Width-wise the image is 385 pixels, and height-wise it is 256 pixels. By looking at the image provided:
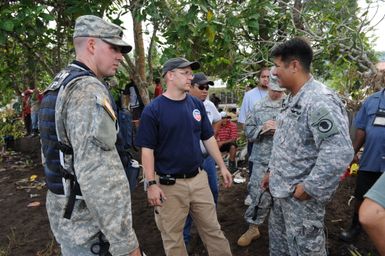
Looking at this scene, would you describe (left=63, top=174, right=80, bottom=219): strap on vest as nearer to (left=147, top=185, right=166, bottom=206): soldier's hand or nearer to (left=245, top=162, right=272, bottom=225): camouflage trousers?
(left=147, top=185, right=166, bottom=206): soldier's hand

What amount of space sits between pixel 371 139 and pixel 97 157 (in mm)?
2593

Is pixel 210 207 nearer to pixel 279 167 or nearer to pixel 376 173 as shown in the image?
pixel 279 167

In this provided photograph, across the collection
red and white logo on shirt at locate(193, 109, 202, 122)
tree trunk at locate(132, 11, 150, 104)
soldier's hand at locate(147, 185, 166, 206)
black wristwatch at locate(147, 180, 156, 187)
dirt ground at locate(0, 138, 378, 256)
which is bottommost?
dirt ground at locate(0, 138, 378, 256)

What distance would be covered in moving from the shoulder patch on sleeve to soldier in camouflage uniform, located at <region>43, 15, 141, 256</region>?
1145 millimetres

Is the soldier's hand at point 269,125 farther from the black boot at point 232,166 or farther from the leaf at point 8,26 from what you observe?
the black boot at point 232,166

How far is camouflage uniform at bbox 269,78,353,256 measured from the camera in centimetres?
185

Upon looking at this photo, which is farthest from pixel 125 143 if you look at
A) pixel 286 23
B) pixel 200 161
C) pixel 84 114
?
pixel 286 23

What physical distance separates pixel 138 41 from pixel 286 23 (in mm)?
2505

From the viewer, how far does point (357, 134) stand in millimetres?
3117

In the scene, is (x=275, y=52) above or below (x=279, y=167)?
above

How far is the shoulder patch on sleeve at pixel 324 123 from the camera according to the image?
1839 mm

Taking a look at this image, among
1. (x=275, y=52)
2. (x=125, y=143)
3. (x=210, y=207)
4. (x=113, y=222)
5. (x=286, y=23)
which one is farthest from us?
(x=286, y=23)

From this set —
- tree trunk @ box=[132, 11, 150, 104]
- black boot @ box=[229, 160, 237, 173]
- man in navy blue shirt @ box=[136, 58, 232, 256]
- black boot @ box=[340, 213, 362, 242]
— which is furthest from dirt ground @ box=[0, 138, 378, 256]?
tree trunk @ box=[132, 11, 150, 104]

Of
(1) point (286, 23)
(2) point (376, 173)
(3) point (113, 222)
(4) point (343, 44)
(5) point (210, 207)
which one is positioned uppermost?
(1) point (286, 23)
